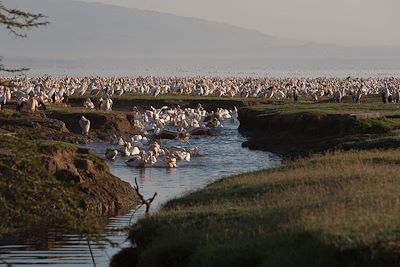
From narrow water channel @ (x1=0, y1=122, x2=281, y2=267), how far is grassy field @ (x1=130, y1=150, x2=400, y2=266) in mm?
1058

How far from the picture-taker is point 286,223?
16.5m

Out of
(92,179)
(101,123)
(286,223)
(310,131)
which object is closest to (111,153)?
(310,131)

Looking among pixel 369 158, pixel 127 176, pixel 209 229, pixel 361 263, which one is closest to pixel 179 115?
pixel 127 176

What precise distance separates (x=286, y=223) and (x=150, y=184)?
16732 mm

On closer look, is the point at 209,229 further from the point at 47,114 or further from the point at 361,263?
the point at 47,114

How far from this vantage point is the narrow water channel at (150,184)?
20.8 metres

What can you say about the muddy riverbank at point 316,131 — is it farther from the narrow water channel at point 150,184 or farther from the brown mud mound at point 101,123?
the brown mud mound at point 101,123

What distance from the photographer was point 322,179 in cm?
2148

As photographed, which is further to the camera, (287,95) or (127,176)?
(287,95)

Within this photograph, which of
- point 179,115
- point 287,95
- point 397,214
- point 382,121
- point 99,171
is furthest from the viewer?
point 287,95

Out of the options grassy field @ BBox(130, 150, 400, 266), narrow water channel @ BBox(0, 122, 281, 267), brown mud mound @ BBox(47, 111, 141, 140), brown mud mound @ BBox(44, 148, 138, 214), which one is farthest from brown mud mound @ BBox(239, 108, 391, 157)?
grassy field @ BBox(130, 150, 400, 266)

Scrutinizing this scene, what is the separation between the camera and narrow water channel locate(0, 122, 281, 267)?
20781 mm

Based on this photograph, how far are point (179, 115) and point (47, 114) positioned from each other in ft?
27.8

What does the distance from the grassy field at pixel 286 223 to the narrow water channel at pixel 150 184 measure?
3.47ft
